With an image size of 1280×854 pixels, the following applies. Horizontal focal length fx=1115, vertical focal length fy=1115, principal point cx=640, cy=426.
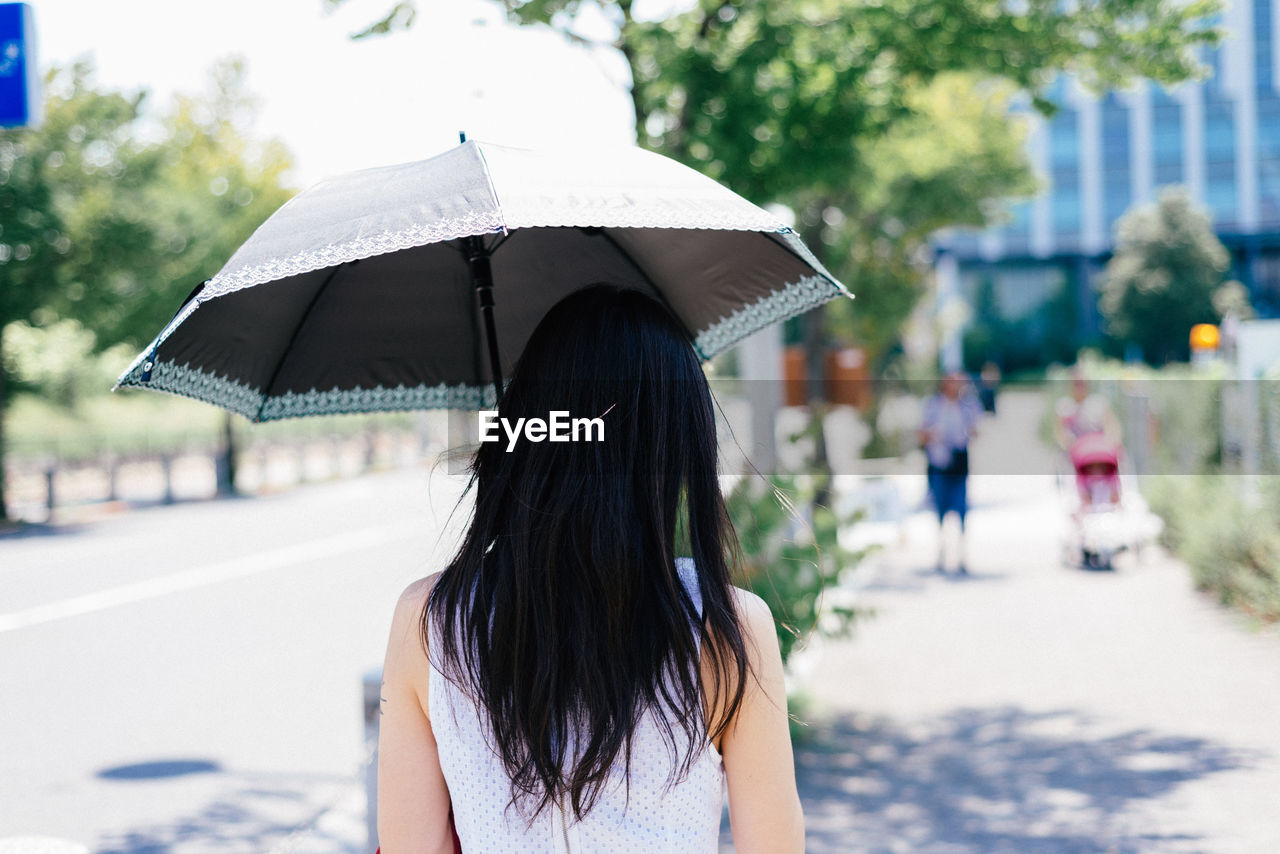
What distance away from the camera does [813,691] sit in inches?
273

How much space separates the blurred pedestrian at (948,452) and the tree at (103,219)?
54.2 feet

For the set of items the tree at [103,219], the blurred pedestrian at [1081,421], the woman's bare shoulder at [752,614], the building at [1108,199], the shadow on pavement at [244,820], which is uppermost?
the building at [1108,199]

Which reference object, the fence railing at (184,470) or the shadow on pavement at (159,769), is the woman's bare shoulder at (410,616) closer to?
the shadow on pavement at (159,769)

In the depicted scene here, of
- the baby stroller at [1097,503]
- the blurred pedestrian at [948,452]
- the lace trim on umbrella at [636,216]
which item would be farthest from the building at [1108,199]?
the lace trim on umbrella at [636,216]

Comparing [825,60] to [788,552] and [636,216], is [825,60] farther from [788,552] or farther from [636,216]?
[636,216]

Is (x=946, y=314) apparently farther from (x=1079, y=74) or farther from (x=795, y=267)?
(x=795, y=267)

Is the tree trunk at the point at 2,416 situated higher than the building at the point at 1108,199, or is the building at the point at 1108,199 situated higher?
the building at the point at 1108,199

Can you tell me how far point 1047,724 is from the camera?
6.15 metres

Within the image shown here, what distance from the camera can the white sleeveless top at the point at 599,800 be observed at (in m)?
1.64

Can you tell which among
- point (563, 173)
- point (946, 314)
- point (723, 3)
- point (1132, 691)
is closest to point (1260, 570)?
point (1132, 691)

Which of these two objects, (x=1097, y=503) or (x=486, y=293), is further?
(x=1097, y=503)

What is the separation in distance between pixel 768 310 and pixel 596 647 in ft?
4.65

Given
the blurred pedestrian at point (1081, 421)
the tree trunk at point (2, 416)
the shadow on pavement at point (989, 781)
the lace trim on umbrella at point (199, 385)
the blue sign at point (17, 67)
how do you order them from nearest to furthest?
the lace trim on umbrella at point (199, 385) → the blue sign at point (17, 67) → the shadow on pavement at point (989, 781) → the blurred pedestrian at point (1081, 421) → the tree trunk at point (2, 416)

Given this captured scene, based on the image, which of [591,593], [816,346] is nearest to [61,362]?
[816,346]
